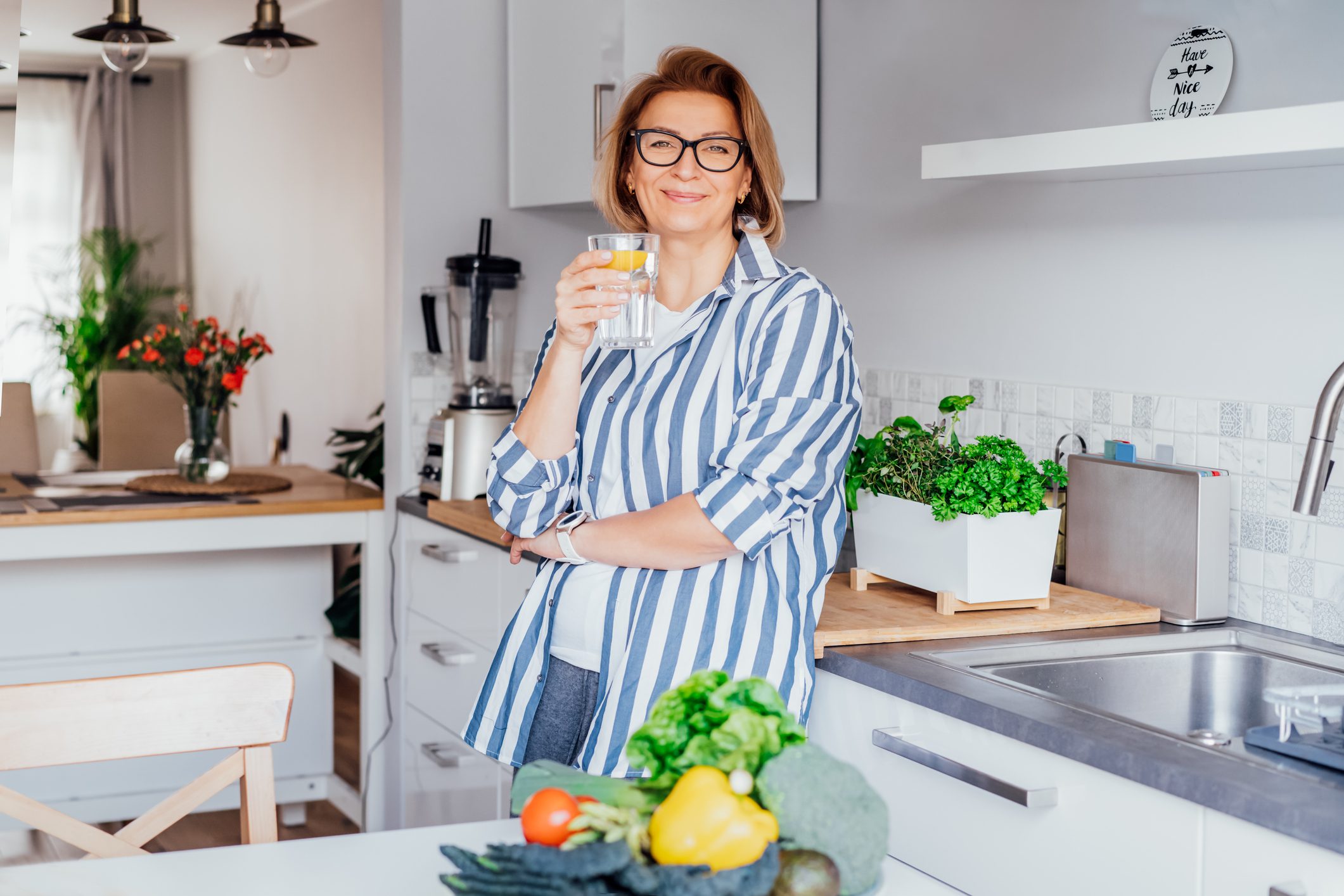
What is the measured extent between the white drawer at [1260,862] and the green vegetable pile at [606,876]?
577mm

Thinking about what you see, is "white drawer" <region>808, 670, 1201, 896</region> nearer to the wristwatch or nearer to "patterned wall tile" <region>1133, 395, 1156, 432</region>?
the wristwatch

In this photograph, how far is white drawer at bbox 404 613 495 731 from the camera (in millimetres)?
2996

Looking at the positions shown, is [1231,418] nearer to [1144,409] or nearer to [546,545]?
[1144,409]

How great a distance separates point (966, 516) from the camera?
1.90m

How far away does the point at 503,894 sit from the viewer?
84cm

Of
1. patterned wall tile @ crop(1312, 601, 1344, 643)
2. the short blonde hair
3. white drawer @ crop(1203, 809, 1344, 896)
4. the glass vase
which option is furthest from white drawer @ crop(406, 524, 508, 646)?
white drawer @ crop(1203, 809, 1344, 896)

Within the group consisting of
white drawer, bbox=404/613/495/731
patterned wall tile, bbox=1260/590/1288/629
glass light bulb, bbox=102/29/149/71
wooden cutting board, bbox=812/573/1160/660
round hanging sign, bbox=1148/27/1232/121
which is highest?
glass light bulb, bbox=102/29/149/71

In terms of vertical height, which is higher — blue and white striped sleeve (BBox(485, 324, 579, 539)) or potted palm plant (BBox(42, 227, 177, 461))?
potted palm plant (BBox(42, 227, 177, 461))

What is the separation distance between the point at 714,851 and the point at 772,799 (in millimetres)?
50

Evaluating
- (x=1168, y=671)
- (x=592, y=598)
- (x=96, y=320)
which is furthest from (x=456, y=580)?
(x=96, y=320)

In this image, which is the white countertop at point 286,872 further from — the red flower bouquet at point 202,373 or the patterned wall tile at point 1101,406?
the red flower bouquet at point 202,373

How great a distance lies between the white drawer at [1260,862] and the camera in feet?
3.82

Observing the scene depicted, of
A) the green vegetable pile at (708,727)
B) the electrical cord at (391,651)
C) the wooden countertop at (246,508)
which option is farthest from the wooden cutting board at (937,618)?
the wooden countertop at (246,508)

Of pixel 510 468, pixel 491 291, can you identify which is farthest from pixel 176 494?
pixel 510 468
